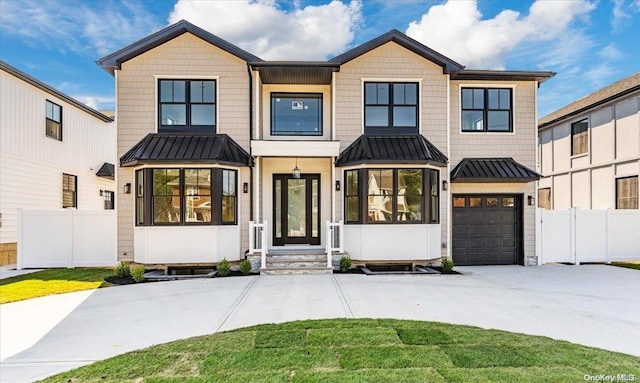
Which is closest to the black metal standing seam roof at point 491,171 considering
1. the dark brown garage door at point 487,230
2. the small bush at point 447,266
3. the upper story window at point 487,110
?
the dark brown garage door at point 487,230

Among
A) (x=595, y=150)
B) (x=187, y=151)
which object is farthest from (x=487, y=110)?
(x=187, y=151)

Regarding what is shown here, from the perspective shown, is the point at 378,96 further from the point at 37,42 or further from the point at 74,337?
the point at 37,42

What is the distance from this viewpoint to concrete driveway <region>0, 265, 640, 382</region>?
15.6ft

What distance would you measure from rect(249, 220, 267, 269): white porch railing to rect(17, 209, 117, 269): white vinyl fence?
4.65m

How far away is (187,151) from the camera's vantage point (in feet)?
32.6

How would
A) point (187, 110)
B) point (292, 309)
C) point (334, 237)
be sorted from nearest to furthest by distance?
point (292, 309), point (187, 110), point (334, 237)

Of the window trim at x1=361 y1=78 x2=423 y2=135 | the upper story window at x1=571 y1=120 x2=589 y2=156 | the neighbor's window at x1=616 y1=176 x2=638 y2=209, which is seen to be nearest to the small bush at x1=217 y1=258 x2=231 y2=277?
the window trim at x1=361 y1=78 x2=423 y2=135

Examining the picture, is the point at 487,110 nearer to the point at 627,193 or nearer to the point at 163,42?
the point at 627,193

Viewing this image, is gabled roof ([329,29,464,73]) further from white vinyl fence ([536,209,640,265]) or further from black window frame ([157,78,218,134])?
white vinyl fence ([536,209,640,265])

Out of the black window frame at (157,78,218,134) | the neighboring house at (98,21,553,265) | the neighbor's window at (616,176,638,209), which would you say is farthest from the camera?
the neighbor's window at (616,176,638,209)

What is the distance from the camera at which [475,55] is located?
16531 mm

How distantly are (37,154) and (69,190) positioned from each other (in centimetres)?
237

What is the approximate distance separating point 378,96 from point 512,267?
23.0ft

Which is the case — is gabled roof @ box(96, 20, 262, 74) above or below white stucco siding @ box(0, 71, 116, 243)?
above
